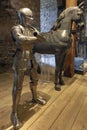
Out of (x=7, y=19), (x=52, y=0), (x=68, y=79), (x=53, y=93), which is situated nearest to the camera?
(x=53, y=93)

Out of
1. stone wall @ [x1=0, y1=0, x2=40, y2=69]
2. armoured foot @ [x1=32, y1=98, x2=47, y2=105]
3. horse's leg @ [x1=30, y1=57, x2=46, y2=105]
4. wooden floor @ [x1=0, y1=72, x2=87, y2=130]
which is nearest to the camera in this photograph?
wooden floor @ [x1=0, y1=72, x2=87, y2=130]

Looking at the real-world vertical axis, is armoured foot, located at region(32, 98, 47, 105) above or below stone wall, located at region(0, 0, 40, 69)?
below

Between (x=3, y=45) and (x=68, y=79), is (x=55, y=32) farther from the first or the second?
(x=3, y=45)

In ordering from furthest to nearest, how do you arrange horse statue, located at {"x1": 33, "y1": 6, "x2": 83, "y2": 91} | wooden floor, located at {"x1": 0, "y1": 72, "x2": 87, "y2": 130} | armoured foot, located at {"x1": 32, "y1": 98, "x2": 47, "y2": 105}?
horse statue, located at {"x1": 33, "y1": 6, "x2": 83, "y2": 91} → armoured foot, located at {"x1": 32, "y1": 98, "x2": 47, "y2": 105} → wooden floor, located at {"x1": 0, "y1": 72, "x2": 87, "y2": 130}

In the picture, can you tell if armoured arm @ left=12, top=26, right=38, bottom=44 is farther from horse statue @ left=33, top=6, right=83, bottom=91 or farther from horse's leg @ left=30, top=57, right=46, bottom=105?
horse statue @ left=33, top=6, right=83, bottom=91

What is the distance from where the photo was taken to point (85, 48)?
518cm

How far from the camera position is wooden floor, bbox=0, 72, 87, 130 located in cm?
198

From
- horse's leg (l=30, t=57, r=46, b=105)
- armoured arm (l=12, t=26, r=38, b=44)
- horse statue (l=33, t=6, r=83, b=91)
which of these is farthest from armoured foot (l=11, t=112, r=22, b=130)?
horse statue (l=33, t=6, r=83, b=91)

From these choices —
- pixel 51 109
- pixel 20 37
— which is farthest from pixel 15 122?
pixel 20 37

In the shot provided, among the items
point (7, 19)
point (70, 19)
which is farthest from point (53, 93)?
point (7, 19)

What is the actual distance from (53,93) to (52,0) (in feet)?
10.3

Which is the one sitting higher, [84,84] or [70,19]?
[70,19]

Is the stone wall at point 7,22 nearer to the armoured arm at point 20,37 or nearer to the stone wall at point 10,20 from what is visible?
the stone wall at point 10,20

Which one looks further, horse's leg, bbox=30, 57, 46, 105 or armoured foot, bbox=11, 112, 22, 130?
horse's leg, bbox=30, 57, 46, 105
